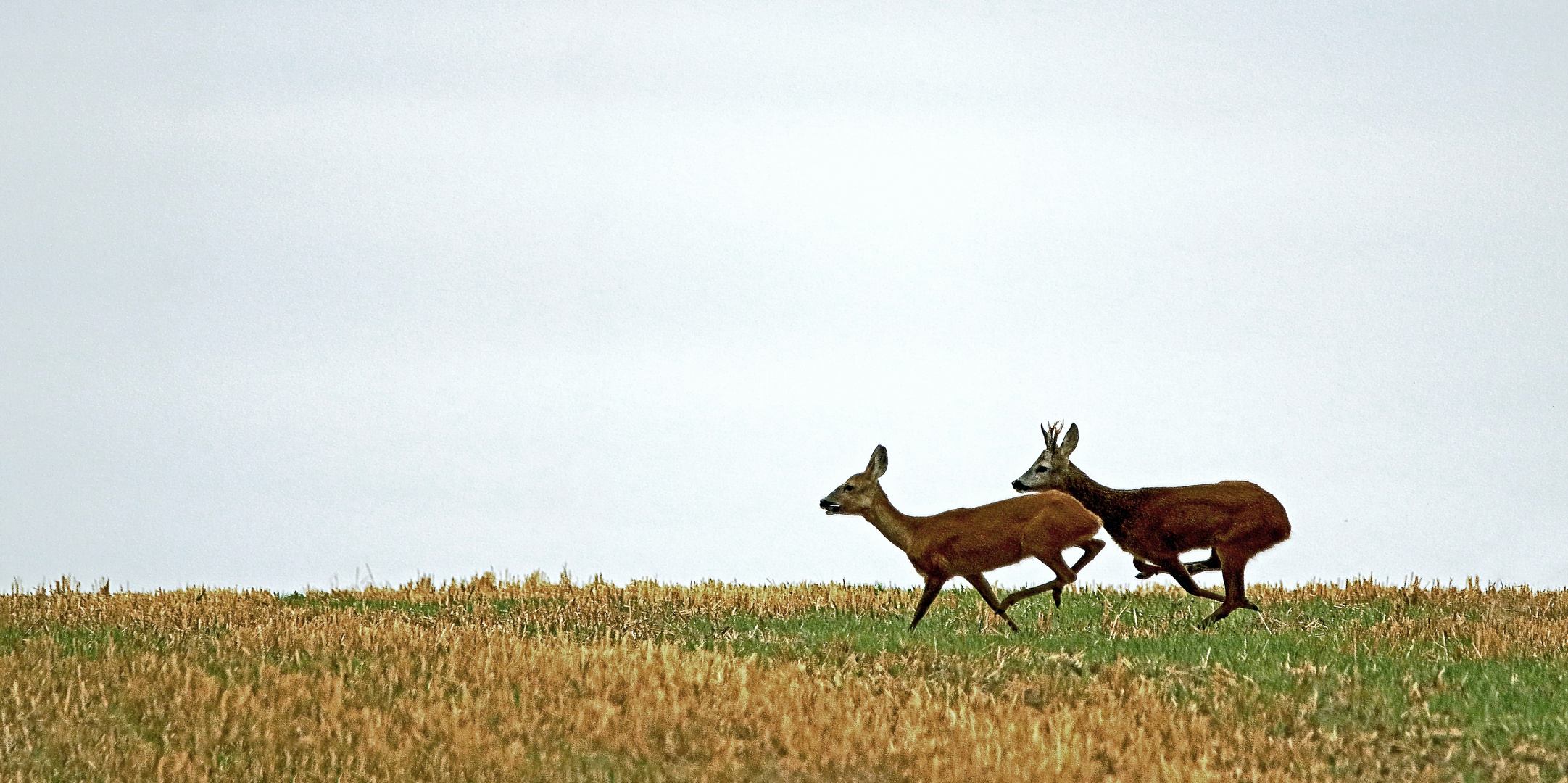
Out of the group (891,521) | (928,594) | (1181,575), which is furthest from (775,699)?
(1181,575)

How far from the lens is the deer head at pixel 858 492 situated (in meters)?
14.1

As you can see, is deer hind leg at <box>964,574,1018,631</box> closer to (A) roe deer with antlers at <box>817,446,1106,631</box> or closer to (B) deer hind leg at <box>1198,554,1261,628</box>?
(A) roe deer with antlers at <box>817,446,1106,631</box>

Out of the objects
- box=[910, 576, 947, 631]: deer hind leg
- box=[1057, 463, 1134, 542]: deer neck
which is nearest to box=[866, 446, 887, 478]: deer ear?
box=[910, 576, 947, 631]: deer hind leg

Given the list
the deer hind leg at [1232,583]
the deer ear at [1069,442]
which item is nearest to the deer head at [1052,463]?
the deer ear at [1069,442]

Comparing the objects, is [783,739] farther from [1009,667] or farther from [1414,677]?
→ [1414,677]

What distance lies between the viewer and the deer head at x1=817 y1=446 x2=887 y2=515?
1405 cm

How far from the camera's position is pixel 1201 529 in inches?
557

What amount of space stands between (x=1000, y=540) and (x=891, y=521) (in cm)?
113

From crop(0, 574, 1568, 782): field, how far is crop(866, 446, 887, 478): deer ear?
4.49 ft

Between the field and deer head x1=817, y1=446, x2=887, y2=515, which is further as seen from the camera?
deer head x1=817, y1=446, x2=887, y2=515

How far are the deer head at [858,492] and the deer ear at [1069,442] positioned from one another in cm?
207

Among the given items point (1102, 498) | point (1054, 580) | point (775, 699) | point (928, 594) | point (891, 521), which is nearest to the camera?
point (775, 699)

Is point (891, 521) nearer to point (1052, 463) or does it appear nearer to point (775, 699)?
point (1052, 463)

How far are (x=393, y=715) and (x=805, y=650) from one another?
382 centimetres
